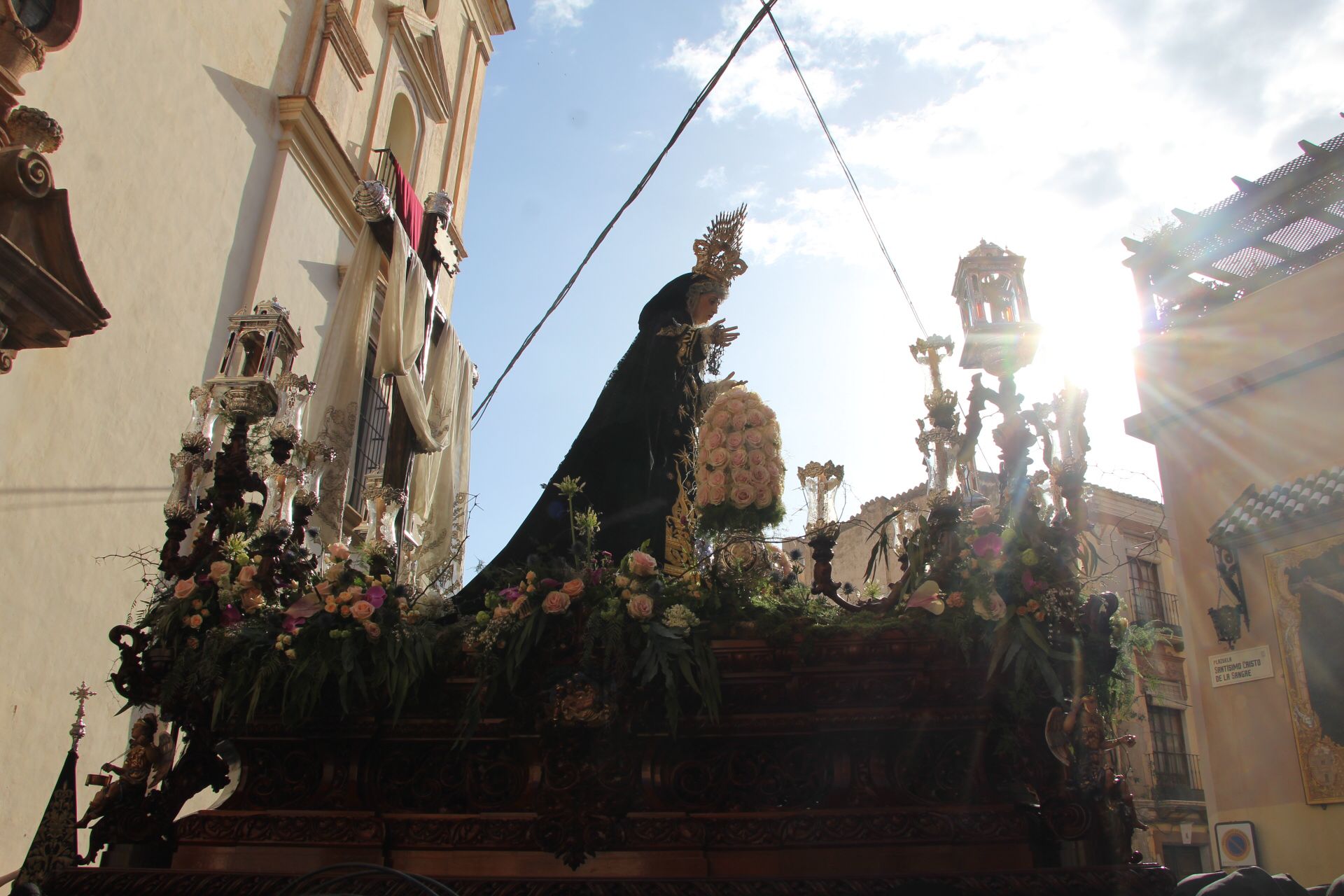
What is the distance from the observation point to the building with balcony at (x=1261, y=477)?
1073 centimetres

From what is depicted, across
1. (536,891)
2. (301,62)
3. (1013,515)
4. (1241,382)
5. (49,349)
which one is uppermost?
(301,62)

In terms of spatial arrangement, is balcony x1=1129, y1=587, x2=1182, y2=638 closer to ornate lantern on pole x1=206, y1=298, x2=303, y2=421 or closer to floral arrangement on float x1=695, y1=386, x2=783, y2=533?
floral arrangement on float x1=695, y1=386, x2=783, y2=533

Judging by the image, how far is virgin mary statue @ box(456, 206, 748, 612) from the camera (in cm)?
511

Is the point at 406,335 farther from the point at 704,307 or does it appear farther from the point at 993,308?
the point at 993,308

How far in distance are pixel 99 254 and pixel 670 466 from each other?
4747mm

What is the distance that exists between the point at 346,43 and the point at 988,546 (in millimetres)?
9837

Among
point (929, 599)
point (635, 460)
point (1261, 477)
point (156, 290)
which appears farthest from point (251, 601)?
point (1261, 477)

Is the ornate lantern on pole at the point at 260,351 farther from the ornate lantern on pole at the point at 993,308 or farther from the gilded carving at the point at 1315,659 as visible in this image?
the gilded carving at the point at 1315,659

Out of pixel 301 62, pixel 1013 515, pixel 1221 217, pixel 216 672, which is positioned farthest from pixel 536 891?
pixel 1221 217

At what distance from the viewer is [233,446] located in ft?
14.9

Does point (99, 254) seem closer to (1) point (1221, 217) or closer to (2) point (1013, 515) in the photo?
(2) point (1013, 515)

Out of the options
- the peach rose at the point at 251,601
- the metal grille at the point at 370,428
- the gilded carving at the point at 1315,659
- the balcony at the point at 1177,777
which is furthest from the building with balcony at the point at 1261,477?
the peach rose at the point at 251,601

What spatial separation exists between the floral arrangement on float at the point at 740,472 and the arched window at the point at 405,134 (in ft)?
31.7

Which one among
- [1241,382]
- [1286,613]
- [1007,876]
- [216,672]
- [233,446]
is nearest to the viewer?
[1007,876]
